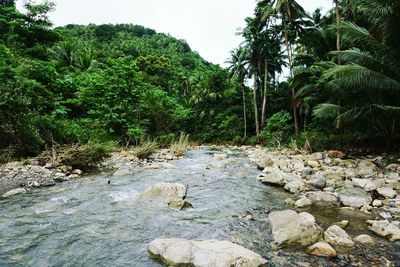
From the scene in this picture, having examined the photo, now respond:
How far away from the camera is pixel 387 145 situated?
1112cm

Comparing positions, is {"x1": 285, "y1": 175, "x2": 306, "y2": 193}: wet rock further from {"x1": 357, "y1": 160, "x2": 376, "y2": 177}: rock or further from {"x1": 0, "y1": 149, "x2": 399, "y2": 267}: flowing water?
{"x1": 357, "y1": 160, "x2": 376, "y2": 177}: rock

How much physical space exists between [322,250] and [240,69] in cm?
2425

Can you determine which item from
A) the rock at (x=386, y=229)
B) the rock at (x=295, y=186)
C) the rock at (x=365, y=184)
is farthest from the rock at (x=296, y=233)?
the rock at (x=365, y=184)

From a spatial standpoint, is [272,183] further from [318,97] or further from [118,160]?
[318,97]

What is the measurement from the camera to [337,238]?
4.05m

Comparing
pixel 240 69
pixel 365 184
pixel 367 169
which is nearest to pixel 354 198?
pixel 365 184

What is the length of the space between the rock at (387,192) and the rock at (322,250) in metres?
3.17

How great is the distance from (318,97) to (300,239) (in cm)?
A: 1369

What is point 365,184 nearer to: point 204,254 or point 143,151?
point 204,254

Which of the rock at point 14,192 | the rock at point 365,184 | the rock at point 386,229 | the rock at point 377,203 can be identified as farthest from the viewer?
the rock at point 365,184

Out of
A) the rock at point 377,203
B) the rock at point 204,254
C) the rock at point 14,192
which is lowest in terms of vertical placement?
the rock at point 14,192

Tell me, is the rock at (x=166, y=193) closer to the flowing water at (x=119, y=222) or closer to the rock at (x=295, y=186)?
the flowing water at (x=119, y=222)

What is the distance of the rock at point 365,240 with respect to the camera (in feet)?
13.2

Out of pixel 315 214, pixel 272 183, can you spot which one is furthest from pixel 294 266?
pixel 272 183
